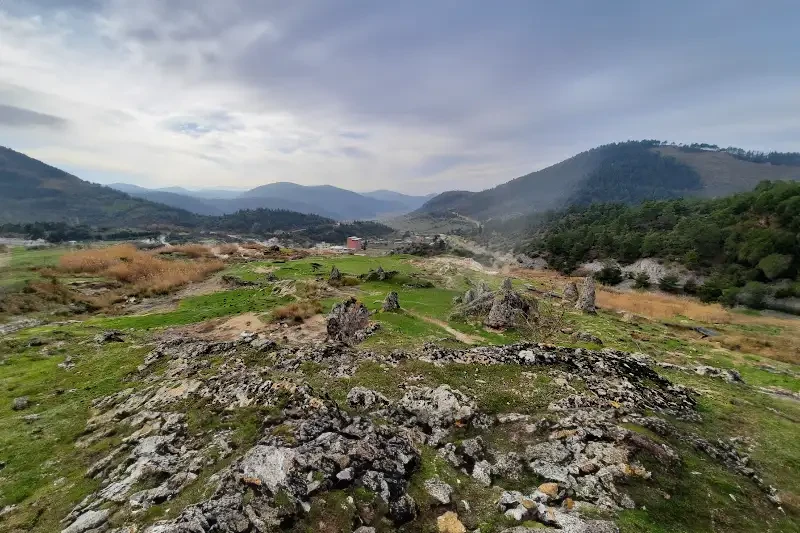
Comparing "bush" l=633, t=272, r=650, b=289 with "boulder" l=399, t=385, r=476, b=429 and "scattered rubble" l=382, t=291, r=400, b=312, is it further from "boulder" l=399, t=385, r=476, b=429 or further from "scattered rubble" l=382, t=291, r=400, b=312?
"boulder" l=399, t=385, r=476, b=429

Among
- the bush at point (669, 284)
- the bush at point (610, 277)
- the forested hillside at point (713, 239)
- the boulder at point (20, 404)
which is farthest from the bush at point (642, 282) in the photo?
the boulder at point (20, 404)

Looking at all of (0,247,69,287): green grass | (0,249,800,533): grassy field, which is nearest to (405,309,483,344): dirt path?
(0,249,800,533): grassy field

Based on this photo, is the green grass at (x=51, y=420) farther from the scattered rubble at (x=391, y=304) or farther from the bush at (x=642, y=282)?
the bush at (x=642, y=282)

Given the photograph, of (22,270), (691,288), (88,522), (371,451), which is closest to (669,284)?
(691,288)

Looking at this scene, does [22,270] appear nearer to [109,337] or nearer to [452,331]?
[109,337]

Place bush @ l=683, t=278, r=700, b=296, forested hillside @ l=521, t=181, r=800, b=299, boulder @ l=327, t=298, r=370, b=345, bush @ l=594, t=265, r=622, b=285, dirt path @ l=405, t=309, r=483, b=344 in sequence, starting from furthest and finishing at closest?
1. bush @ l=594, t=265, r=622, b=285
2. bush @ l=683, t=278, r=700, b=296
3. forested hillside @ l=521, t=181, r=800, b=299
4. dirt path @ l=405, t=309, r=483, b=344
5. boulder @ l=327, t=298, r=370, b=345

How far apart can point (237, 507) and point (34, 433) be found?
11.5 meters

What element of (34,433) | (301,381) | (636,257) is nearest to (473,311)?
(301,381)

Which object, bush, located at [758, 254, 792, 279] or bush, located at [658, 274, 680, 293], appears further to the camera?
bush, located at [658, 274, 680, 293]

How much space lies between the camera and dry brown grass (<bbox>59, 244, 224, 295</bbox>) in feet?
159

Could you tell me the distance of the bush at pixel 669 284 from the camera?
221 feet

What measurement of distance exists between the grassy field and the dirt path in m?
0.08

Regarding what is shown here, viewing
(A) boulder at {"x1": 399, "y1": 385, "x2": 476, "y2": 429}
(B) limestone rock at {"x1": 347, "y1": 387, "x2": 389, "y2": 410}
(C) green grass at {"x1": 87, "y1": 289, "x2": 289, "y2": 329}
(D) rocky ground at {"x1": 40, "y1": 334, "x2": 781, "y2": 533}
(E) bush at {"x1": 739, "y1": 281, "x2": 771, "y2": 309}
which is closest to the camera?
(D) rocky ground at {"x1": 40, "y1": 334, "x2": 781, "y2": 533}

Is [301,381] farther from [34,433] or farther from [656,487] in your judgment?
[656,487]
